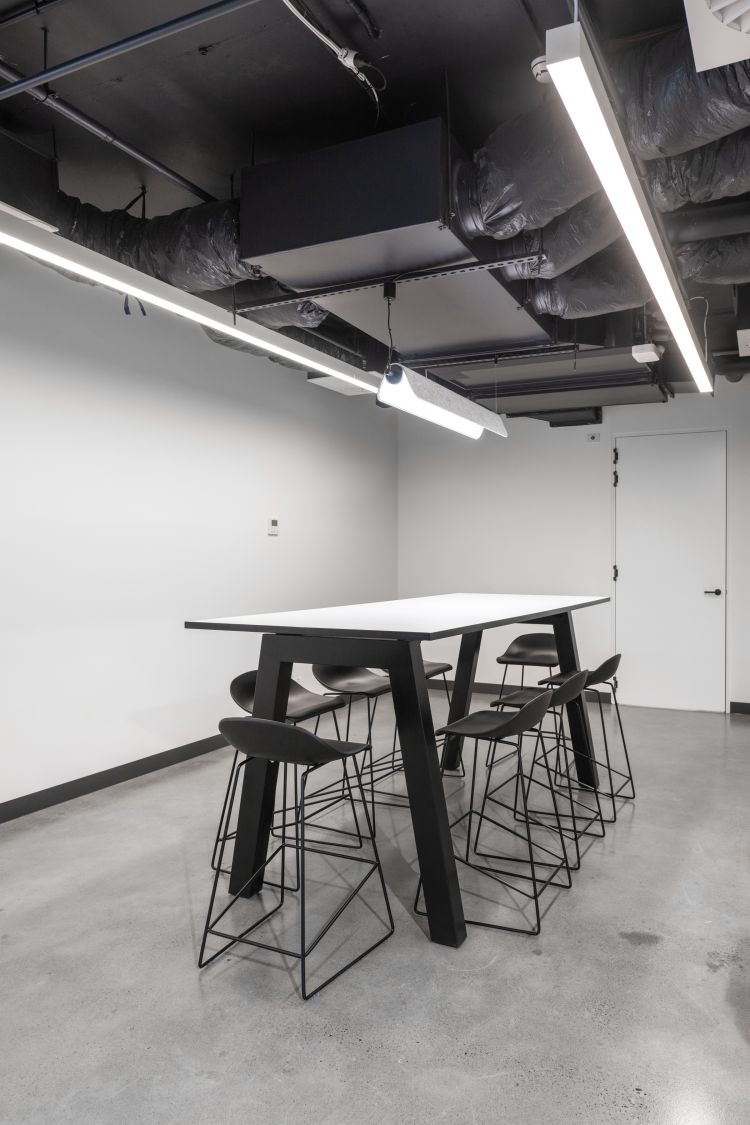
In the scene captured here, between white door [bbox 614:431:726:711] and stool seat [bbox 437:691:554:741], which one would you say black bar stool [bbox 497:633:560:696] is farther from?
white door [bbox 614:431:726:711]

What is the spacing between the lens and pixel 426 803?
252cm

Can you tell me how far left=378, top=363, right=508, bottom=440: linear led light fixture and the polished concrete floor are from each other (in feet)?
6.90

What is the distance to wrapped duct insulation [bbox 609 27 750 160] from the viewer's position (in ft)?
6.38

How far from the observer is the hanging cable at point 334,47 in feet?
6.68

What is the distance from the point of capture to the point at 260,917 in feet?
8.73

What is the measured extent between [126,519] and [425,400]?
192 centimetres

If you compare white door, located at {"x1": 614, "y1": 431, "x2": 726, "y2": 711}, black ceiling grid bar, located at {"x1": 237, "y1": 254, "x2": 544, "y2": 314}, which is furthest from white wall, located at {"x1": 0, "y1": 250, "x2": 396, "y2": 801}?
white door, located at {"x1": 614, "y1": 431, "x2": 726, "y2": 711}

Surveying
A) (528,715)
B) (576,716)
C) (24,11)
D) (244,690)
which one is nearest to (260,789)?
(244,690)

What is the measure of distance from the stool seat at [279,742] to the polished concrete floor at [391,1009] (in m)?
0.69

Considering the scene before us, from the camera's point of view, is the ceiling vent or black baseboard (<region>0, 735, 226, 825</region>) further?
black baseboard (<region>0, 735, 226, 825</region>)

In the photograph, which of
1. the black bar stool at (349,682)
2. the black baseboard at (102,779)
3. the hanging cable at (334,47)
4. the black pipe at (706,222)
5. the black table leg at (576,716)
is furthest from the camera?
the black table leg at (576,716)

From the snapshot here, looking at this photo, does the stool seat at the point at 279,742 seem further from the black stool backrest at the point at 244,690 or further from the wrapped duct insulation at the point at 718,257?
the wrapped duct insulation at the point at 718,257

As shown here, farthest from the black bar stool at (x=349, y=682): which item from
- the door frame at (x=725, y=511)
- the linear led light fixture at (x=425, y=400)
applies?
the door frame at (x=725, y=511)

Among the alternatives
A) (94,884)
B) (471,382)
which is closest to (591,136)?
(94,884)
